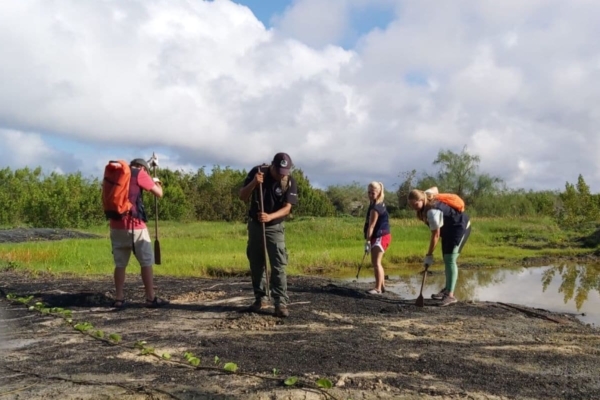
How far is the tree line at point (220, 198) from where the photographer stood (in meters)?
37.0

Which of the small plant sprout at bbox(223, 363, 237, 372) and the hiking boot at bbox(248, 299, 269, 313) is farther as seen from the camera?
the hiking boot at bbox(248, 299, 269, 313)

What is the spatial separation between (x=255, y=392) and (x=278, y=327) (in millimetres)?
2224

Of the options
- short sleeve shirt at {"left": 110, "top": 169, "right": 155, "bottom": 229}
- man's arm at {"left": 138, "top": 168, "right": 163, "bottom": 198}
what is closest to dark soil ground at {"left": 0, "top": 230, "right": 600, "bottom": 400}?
short sleeve shirt at {"left": 110, "top": 169, "right": 155, "bottom": 229}

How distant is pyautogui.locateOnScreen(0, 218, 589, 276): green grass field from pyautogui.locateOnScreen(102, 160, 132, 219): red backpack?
555 centimetres

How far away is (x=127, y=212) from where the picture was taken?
740 centimetres

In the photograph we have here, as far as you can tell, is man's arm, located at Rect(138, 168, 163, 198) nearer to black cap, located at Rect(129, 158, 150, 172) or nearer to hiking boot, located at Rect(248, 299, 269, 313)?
black cap, located at Rect(129, 158, 150, 172)

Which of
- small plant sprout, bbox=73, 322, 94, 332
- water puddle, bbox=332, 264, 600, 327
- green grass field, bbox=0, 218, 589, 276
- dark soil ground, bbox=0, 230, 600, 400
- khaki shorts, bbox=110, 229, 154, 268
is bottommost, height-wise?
water puddle, bbox=332, 264, 600, 327

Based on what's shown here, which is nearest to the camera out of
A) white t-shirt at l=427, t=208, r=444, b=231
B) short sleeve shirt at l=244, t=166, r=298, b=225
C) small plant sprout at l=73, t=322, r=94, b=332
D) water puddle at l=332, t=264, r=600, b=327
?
small plant sprout at l=73, t=322, r=94, b=332

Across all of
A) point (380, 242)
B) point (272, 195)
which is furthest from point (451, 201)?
point (272, 195)

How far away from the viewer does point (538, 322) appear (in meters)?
7.43

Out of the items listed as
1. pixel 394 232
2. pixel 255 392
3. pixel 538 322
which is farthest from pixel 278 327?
pixel 394 232

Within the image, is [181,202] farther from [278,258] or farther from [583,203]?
[278,258]

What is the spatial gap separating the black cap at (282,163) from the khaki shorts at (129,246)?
6.27ft

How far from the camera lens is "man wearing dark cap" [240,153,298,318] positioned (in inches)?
274
